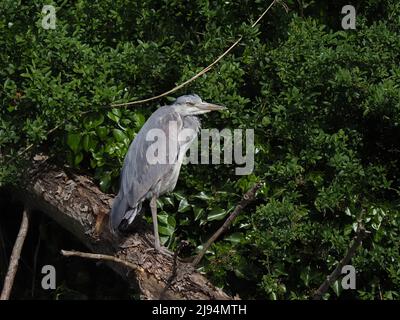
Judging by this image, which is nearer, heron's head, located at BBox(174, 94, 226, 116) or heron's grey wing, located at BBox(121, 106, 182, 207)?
heron's grey wing, located at BBox(121, 106, 182, 207)

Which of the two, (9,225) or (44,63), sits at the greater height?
(44,63)

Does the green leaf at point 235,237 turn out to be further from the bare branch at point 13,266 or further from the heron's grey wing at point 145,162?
the bare branch at point 13,266

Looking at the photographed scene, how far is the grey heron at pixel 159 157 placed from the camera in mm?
4828

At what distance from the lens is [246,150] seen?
5105 millimetres

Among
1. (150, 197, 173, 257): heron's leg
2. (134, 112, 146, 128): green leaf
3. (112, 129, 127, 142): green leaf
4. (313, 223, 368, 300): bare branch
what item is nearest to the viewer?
(313, 223, 368, 300): bare branch

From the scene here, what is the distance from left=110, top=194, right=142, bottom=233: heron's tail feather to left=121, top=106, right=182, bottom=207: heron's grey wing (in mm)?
78

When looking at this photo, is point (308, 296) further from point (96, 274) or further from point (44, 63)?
point (44, 63)

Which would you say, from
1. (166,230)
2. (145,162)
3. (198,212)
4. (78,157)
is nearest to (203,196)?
(198,212)

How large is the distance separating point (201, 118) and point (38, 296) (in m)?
1.82

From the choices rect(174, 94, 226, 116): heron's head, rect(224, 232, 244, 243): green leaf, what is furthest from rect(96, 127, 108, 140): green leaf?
rect(224, 232, 244, 243): green leaf

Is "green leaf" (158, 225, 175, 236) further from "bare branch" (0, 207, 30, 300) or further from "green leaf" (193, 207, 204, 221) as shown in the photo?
"bare branch" (0, 207, 30, 300)

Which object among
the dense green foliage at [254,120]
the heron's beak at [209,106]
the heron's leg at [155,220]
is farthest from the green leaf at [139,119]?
the heron's leg at [155,220]

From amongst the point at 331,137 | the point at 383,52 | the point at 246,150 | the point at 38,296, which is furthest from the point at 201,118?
the point at 38,296

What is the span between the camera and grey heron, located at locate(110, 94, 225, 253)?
4828mm
